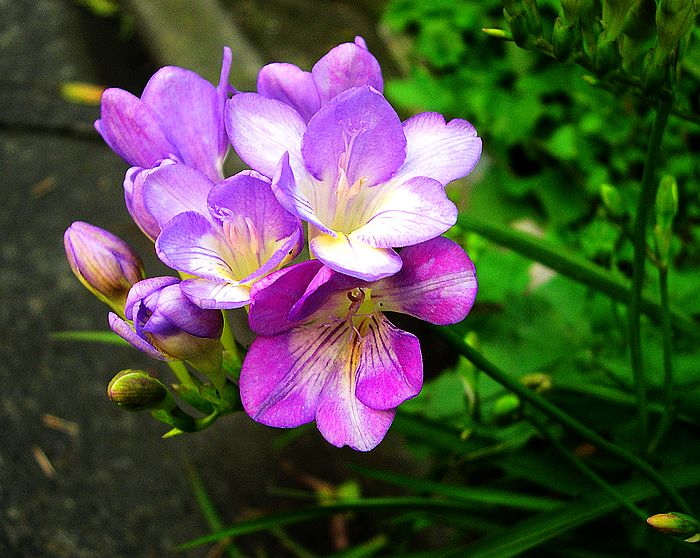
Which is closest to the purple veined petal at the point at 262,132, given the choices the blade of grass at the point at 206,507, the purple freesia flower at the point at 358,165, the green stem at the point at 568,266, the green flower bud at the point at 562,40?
the purple freesia flower at the point at 358,165

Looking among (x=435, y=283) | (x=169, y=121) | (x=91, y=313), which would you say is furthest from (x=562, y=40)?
(x=91, y=313)

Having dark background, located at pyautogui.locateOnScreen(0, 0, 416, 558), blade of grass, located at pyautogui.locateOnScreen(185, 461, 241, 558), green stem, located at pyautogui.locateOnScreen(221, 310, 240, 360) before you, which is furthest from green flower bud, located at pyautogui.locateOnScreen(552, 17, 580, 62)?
A: dark background, located at pyautogui.locateOnScreen(0, 0, 416, 558)

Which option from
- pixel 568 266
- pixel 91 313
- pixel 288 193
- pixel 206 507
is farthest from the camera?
pixel 91 313

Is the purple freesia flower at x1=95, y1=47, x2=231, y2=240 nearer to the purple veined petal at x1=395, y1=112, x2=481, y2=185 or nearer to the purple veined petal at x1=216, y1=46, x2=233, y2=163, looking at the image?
the purple veined petal at x1=216, y1=46, x2=233, y2=163

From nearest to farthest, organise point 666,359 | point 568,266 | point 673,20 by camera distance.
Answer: point 673,20 → point 666,359 → point 568,266

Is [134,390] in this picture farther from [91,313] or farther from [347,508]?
[91,313]

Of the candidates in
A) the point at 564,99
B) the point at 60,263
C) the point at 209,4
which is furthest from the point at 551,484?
the point at 209,4
